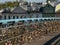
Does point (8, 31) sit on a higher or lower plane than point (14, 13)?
higher

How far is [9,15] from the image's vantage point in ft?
298

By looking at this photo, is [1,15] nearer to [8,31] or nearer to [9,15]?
[9,15]

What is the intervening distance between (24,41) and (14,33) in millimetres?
849

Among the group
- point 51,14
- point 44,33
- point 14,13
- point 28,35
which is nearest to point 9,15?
point 14,13

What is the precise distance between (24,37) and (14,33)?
72 cm

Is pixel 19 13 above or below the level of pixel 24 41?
below

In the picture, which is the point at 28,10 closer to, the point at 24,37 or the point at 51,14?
the point at 51,14

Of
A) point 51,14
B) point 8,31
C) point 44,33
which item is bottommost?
point 51,14

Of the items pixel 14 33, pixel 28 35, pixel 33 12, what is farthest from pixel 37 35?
pixel 33 12

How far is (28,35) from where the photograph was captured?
61.0 feet

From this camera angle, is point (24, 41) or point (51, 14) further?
point (51, 14)

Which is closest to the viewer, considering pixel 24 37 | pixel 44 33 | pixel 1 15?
pixel 24 37

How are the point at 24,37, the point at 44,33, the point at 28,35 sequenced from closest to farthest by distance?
the point at 24,37 → the point at 28,35 → the point at 44,33

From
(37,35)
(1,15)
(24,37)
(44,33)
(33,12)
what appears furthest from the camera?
(33,12)
